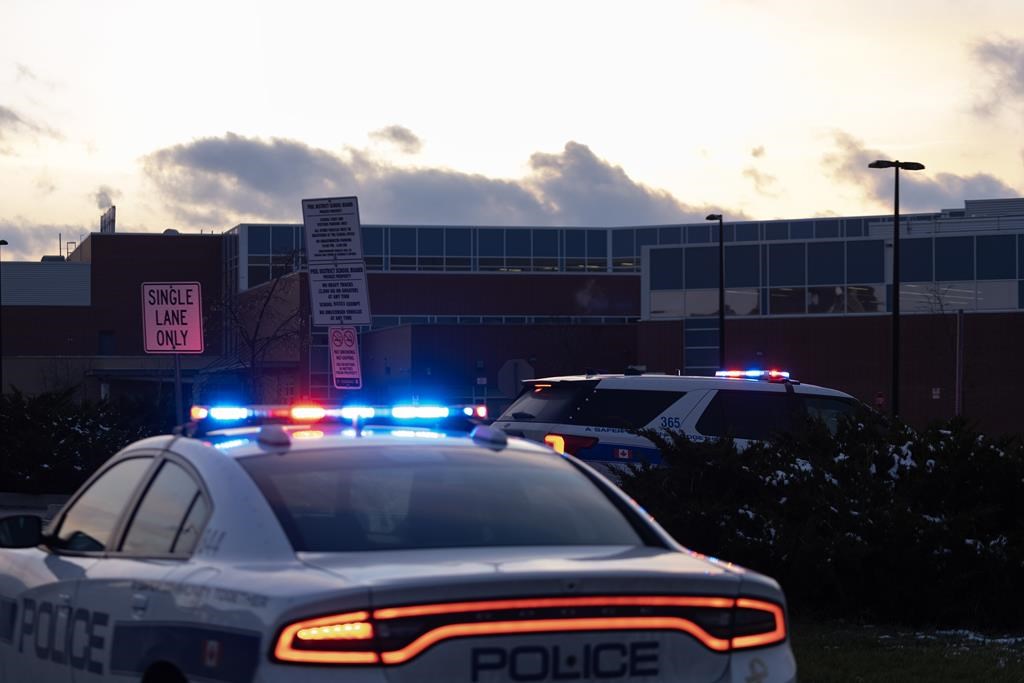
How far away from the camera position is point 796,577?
11953 millimetres

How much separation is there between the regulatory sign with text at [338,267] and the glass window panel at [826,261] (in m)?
51.9

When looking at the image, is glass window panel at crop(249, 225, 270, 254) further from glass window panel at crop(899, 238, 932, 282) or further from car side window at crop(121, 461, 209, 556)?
car side window at crop(121, 461, 209, 556)

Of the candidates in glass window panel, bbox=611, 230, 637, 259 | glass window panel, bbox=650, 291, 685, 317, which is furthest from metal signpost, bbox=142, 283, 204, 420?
glass window panel, bbox=611, 230, 637, 259

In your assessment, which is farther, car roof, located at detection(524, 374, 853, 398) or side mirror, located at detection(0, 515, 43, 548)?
car roof, located at detection(524, 374, 853, 398)

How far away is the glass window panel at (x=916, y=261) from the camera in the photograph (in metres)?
67.2

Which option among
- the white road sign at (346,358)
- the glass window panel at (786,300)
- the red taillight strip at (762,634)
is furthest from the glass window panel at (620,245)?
the red taillight strip at (762,634)

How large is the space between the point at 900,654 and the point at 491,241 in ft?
294

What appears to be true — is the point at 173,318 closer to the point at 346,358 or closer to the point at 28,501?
the point at 346,358

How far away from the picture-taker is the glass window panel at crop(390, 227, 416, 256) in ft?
326

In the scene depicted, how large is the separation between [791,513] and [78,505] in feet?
21.4

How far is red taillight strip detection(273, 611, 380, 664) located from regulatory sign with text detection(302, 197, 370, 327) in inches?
548

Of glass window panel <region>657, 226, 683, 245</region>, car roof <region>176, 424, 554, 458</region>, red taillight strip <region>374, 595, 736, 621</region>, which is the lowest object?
red taillight strip <region>374, 595, 736, 621</region>

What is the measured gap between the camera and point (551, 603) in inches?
194

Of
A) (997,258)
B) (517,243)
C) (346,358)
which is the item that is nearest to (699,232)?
(517,243)
